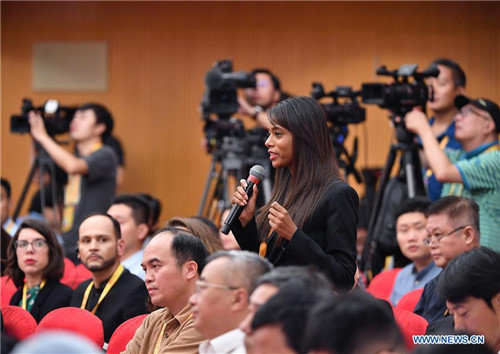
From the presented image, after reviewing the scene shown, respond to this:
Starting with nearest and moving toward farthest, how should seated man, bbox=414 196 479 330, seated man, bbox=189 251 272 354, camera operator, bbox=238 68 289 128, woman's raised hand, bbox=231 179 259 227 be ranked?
1. seated man, bbox=189 251 272 354
2. woman's raised hand, bbox=231 179 259 227
3. seated man, bbox=414 196 479 330
4. camera operator, bbox=238 68 289 128

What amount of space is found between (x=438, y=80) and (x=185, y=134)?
10.9ft

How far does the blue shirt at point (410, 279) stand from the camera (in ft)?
13.0

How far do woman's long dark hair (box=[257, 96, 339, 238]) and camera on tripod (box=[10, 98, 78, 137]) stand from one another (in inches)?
127

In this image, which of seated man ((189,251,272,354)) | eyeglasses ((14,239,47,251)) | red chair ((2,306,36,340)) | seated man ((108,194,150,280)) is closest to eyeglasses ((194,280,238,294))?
seated man ((189,251,272,354))

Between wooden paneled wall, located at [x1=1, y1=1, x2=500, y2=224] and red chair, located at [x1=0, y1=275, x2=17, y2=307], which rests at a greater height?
wooden paneled wall, located at [x1=1, y1=1, x2=500, y2=224]

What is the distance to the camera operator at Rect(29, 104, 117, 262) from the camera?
210 inches

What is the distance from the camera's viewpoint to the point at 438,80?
488 centimetres

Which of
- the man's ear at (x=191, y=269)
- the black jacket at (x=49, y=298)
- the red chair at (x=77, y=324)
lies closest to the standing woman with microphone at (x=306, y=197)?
the man's ear at (x=191, y=269)

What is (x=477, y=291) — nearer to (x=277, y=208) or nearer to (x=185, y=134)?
(x=277, y=208)

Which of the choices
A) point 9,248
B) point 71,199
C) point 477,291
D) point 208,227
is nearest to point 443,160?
point 208,227

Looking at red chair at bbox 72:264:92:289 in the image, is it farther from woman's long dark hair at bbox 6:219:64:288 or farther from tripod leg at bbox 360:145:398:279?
tripod leg at bbox 360:145:398:279

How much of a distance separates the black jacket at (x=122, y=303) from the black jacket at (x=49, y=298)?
24 cm

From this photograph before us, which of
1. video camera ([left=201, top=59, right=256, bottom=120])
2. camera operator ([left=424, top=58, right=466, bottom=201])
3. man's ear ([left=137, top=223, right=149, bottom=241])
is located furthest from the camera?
video camera ([left=201, top=59, right=256, bottom=120])

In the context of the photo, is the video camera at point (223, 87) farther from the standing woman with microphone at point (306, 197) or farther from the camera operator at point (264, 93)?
the standing woman with microphone at point (306, 197)
